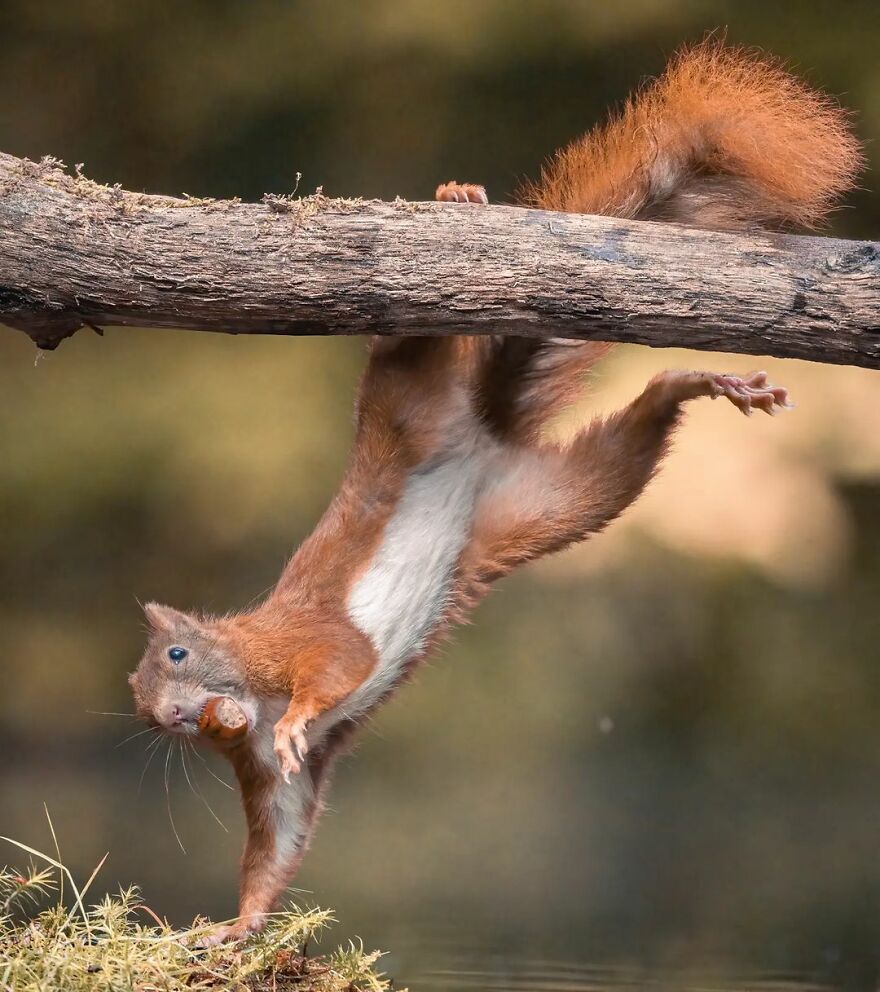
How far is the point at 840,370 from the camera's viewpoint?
492 centimetres

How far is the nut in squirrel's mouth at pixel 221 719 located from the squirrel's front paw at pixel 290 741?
14 cm

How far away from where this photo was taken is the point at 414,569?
263 cm

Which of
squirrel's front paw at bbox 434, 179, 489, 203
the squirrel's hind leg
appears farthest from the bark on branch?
the squirrel's hind leg

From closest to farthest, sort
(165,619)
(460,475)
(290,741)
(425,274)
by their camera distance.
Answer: (425,274) → (290,741) → (165,619) → (460,475)

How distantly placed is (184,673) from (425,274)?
835 mm

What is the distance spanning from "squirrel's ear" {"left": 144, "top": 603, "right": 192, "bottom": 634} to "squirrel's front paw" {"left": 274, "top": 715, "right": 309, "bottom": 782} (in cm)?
31

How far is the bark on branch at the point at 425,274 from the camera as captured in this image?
2191mm

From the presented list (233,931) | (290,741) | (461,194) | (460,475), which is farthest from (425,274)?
(233,931)

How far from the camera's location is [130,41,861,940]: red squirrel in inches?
99.0

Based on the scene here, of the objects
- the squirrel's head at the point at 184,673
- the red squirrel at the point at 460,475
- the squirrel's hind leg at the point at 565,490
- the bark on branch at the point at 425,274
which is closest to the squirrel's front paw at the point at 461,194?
the red squirrel at the point at 460,475

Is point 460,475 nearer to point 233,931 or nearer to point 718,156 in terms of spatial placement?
point 718,156

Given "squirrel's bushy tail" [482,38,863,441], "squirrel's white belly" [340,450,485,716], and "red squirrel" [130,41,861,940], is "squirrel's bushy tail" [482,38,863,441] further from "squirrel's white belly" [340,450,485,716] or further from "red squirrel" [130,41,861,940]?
"squirrel's white belly" [340,450,485,716]

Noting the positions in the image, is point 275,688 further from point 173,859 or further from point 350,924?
point 173,859

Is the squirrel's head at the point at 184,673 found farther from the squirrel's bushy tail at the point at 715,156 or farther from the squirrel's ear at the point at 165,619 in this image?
the squirrel's bushy tail at the point at 715,156
